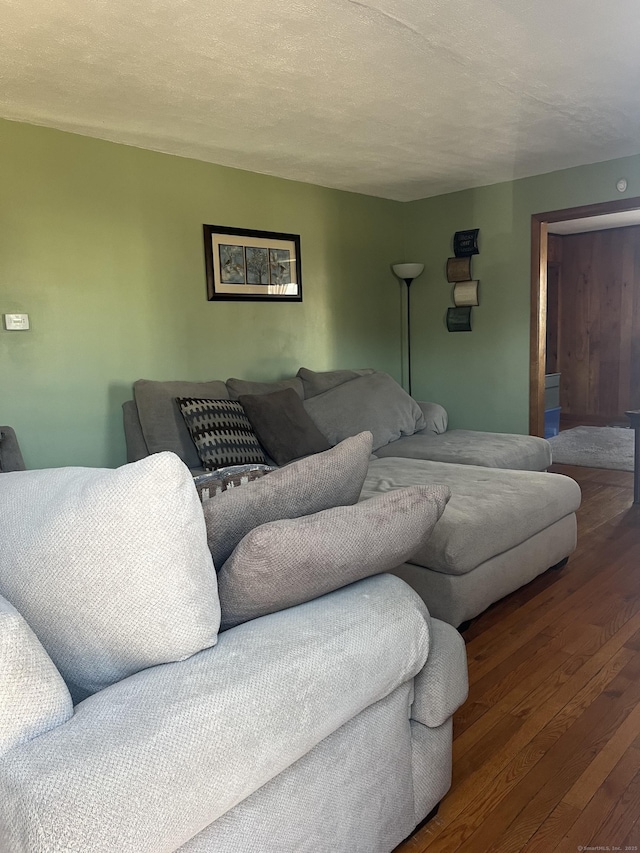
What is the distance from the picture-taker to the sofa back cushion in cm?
348

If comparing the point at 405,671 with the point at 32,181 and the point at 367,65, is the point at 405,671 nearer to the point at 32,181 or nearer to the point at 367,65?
the point at 367,65

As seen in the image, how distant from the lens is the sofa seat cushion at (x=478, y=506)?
245cm

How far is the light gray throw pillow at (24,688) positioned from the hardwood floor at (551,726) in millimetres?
991

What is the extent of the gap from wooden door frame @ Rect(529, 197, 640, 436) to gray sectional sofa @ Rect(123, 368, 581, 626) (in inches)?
32.9

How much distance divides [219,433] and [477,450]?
1.61 meters

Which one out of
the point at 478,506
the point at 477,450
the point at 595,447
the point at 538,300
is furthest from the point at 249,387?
the point at 595,447

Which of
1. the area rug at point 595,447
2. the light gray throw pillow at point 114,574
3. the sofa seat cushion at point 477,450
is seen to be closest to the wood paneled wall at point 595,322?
the area rug at point 595,447

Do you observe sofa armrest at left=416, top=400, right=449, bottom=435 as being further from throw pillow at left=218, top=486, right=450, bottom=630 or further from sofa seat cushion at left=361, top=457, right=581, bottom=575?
throw pillow at left=218, top=486, right=450, bottom=630

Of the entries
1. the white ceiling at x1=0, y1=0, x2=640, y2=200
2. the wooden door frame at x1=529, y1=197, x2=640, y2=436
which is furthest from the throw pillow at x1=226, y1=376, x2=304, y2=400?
the wooden door frame at x1=529, y1=197, x2=640, y2=436

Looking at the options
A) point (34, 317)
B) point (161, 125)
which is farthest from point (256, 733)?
point (161, 125)

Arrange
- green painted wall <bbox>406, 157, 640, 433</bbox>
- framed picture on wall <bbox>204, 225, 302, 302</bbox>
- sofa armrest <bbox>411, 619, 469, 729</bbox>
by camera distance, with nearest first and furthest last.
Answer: sofa armrest <bbox>411, 619, 469, 729</bbox>
framed picture on wall <bbox>204, 225, 302, 302</bbox>
green painted wall <bbox>406, 157, 640, 433</bbox>

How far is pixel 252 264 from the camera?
4.48 meters

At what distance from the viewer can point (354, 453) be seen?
1.54 meters

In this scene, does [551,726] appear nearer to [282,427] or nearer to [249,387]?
[282,427]
